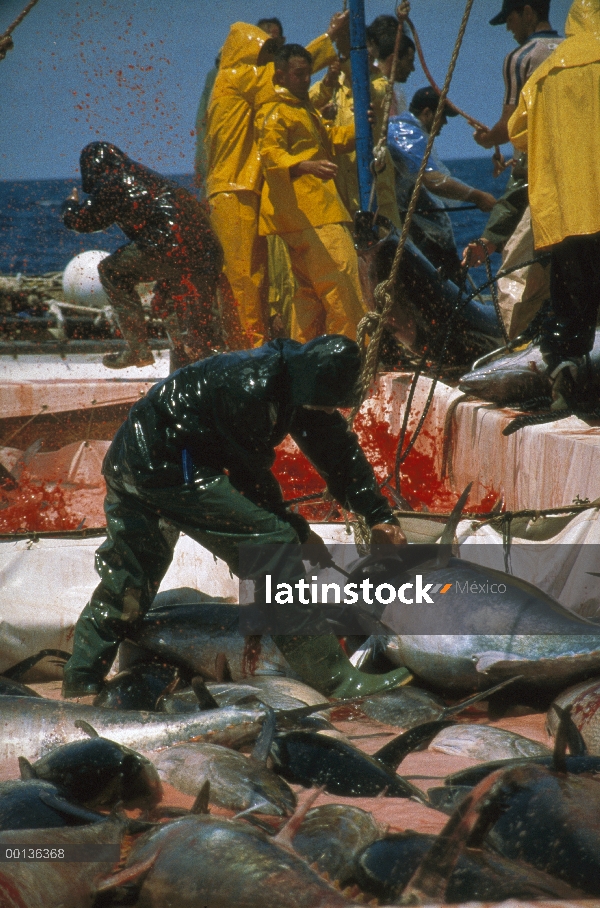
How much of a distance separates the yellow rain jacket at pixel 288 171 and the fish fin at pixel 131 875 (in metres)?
6.47

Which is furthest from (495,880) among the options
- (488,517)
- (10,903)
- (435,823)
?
(488,517)

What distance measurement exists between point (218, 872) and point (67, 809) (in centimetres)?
52

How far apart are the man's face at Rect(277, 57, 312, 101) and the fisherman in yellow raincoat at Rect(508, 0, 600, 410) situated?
2.98 m

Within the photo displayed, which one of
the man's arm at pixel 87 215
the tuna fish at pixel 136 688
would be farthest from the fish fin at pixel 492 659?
the man's arm at pixel 87 215

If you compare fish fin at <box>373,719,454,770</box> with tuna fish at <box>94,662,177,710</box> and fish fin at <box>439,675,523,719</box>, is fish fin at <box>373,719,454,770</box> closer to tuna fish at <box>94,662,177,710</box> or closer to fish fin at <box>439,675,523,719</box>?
fish fin at <box>439,675,523,719</box>

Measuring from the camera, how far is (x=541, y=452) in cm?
447

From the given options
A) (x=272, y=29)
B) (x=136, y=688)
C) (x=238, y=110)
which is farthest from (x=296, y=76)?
(x=136, y=688)

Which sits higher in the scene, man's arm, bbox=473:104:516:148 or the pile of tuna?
man's arm, bbox=473:104:516:148

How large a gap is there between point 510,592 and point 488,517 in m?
0.77

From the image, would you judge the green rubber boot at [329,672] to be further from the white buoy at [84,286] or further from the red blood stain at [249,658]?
the white buoy at [84,286]

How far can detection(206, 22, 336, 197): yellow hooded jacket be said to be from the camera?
25.6 feet

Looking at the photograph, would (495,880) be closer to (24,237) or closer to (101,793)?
(101,793)

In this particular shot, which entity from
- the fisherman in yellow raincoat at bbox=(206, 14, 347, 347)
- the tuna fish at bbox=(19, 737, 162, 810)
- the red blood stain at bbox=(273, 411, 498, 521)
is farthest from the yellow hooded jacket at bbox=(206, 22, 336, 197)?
the tuna fish at bbox=(19, 737, 162, 810)

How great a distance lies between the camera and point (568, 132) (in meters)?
4.61
